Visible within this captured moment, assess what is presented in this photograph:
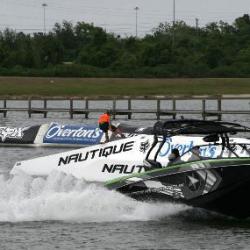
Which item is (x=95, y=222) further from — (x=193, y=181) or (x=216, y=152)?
(x=216, y=152)

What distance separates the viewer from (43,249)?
67.5 feet

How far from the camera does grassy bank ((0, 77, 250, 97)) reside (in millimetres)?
123688

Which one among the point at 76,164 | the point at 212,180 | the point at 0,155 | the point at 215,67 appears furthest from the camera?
the point at 215,67

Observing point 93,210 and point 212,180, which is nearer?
point 212,180

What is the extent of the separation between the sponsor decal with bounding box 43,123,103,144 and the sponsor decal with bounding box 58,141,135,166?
13.6m

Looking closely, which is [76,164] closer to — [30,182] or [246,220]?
[30,182]

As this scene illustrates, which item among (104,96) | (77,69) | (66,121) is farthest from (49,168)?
(77,69)

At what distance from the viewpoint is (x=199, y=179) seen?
22.3 metres

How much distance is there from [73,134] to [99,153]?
49.8 feet

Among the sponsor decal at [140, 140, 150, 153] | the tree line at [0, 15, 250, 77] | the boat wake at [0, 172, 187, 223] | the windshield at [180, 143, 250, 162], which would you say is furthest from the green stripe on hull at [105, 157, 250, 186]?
the tree line at [0, 15, 250, 77]

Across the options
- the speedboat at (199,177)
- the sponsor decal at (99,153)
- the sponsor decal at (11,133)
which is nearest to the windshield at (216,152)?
the speedboat at (199,177)

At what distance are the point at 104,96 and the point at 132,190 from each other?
97.4 m

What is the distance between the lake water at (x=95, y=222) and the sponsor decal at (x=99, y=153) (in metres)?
6.23

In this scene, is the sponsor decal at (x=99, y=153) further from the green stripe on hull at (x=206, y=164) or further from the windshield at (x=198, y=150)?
the green stripe on hull at (x=206, y=164)
